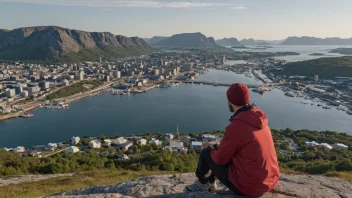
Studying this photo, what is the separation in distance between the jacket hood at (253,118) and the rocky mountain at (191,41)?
93.8 meters

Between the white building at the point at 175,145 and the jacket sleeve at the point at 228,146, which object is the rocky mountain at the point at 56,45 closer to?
the white building at the point at 175,145

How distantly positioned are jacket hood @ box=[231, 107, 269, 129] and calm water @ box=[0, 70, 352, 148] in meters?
12.7

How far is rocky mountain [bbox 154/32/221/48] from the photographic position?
312 ft

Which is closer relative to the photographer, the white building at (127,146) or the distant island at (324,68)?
the white building at (127,146)

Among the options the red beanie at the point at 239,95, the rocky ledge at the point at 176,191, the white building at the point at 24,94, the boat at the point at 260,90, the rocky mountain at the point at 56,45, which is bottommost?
the boat at the point at 260,90

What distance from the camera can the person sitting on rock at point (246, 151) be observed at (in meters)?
1.00

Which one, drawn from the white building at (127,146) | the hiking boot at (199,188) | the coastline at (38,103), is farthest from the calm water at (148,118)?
the hiking boot at (199,188)

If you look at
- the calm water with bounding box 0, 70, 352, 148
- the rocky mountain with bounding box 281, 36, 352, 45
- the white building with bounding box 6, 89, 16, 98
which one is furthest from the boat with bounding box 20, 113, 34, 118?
the rocky mountain with bounding box 281, 36, 352, 45

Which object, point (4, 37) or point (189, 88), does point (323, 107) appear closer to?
point (189, 88)

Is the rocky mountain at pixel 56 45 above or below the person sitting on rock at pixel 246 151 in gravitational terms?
above

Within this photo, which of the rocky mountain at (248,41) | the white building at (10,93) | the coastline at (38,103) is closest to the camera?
the coastline at (38,103)

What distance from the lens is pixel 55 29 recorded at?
1965 inches

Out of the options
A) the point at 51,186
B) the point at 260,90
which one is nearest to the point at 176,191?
the point at 51,186

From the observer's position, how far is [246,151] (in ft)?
3.30
